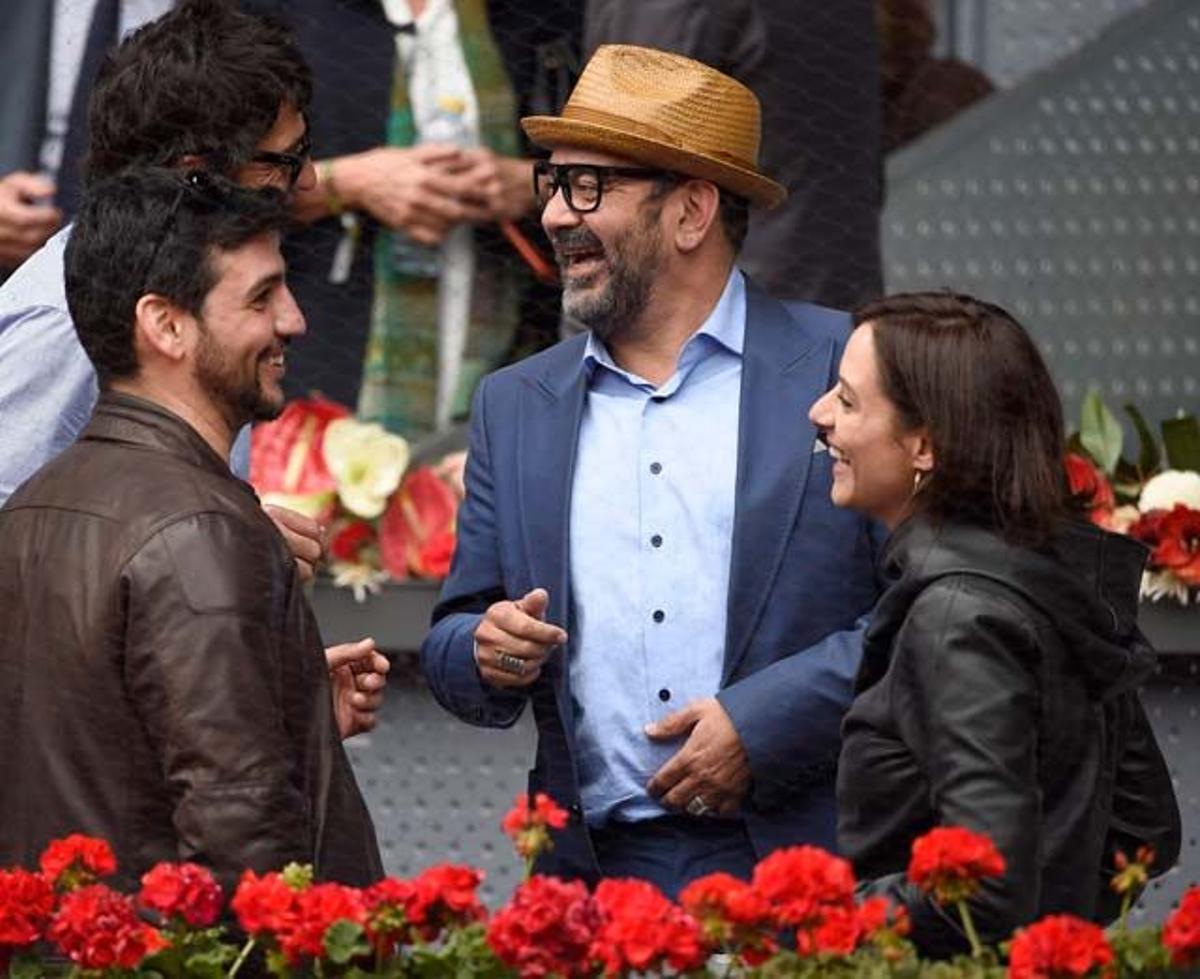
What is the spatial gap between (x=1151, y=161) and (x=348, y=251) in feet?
5.73

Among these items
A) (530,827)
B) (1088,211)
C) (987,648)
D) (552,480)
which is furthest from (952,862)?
(1088,211)

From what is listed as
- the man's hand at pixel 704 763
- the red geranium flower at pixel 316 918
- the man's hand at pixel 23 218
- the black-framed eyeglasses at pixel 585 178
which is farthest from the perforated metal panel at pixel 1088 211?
the red geranium flower at pixel 316 918

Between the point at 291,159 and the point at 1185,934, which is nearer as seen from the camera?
the point at 1185,934

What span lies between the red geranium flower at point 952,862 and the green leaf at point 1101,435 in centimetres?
277

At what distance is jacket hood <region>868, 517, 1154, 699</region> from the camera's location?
3.88m

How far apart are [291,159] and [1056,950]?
1.77 m

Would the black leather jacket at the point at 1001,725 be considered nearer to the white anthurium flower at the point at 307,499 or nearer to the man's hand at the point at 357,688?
the man's hand at the point at 357,688

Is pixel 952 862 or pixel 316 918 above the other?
pixel 952 862

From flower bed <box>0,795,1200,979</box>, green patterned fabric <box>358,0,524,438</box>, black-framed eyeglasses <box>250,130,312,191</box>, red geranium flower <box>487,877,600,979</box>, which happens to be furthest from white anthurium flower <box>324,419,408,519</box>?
red geranium flower <box>487,877,600,979</box>

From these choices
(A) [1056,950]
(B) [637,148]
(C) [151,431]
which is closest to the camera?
(A) [1056,950]

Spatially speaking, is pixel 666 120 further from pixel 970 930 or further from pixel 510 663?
pixel 970 930

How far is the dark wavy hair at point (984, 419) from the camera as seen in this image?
3930mm

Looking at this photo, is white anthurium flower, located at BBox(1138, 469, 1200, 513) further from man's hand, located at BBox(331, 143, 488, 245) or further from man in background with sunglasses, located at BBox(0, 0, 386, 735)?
man in background with sunglasses, located at BBox(0, 0, 386, 735)

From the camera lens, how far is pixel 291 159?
4.65 metres
